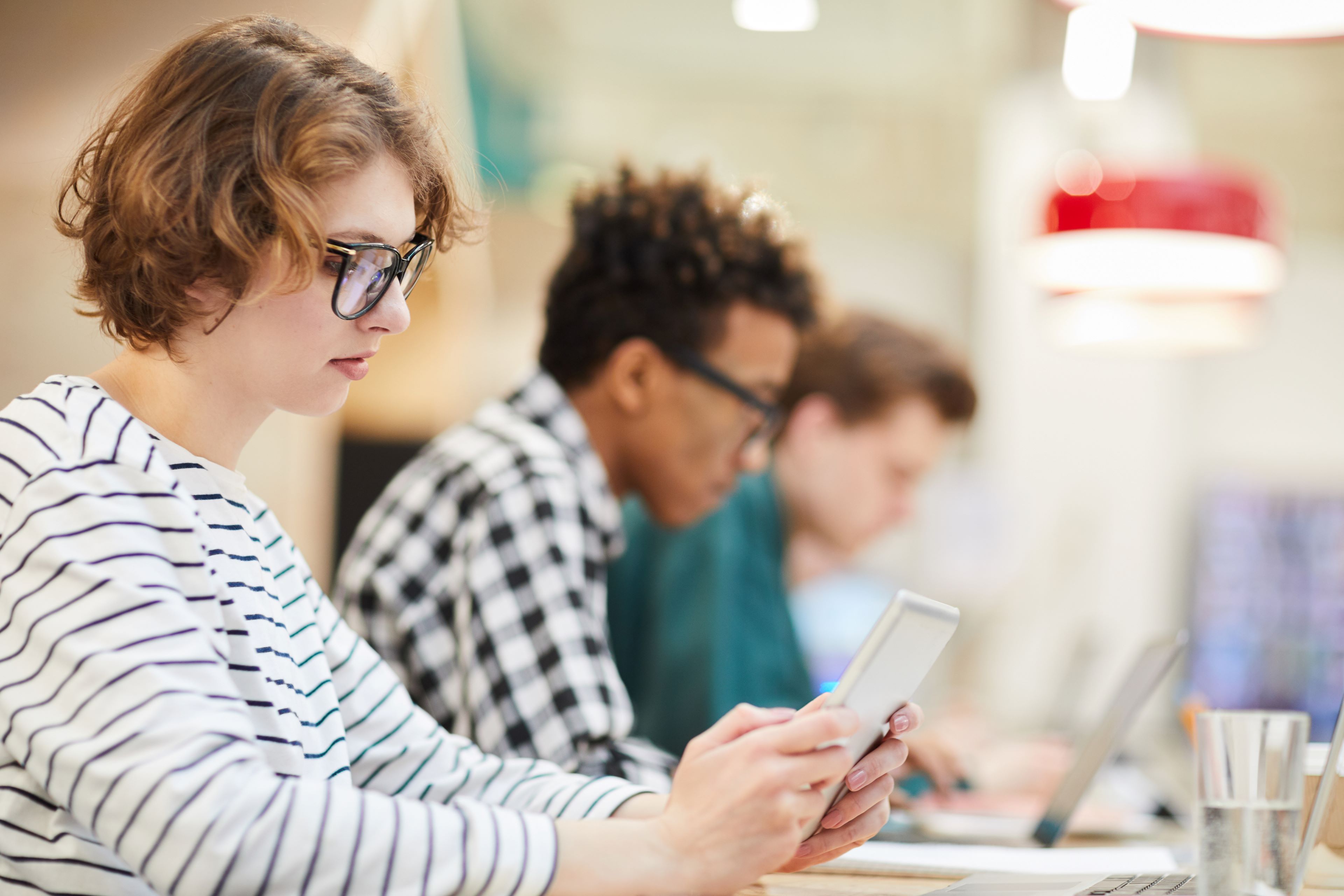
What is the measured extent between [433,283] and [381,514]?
1.75 m

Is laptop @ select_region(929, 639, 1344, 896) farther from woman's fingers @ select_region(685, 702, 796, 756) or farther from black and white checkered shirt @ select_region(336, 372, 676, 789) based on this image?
black and white checkered shirt @ select_region(336, 372, 676, 789)

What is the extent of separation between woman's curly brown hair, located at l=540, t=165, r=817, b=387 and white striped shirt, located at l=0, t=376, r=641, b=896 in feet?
2.73

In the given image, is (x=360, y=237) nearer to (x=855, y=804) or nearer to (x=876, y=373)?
(x=855, y=804)

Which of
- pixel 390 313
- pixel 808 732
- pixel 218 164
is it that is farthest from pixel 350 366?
pixel 808 732

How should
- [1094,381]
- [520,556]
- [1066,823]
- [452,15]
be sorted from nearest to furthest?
[520,556] → [1066,823] → [452,15] → [1094,381]

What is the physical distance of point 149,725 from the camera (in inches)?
23.2

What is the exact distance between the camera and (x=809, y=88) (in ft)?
19.9

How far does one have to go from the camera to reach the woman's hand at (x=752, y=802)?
0.65m

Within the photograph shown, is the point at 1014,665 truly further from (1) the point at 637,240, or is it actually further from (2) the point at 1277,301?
(1) the point at 637,240

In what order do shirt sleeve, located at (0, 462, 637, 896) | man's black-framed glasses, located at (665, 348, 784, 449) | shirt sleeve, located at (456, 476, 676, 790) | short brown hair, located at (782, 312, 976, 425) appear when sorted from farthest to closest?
1. short brown hair, located at (782, 312, 976, 425)
2. man's black-framed glasses, located at (665, 348, 784, 449)
3. shirt sleeve, located at (456, 476, 676, 790)
4. shirt sleeve, located at (0, 462, 637, 896)

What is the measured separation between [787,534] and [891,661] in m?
1.74

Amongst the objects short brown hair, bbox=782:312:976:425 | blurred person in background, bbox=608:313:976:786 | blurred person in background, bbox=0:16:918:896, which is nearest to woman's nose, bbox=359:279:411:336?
blurred person in background, bbox=0:16:918:896

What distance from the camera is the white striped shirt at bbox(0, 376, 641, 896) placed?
1.92 ft

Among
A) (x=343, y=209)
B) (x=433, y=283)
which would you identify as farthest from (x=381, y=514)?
(x=433, y=283)
